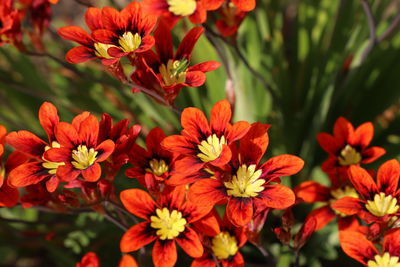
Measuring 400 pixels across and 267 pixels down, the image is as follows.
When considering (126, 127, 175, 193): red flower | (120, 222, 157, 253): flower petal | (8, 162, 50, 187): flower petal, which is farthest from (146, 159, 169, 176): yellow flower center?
(8, 162, 50, 187): flower petal

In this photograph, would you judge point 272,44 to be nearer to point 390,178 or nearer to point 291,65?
point 291,65

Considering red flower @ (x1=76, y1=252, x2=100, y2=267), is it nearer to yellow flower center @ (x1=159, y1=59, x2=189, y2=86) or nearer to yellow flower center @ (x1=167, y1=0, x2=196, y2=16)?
yellow flower center @ (x1=159, y1=59, x2=189, y2=86)

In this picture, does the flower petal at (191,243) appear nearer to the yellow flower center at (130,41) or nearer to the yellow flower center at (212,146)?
Result: the yellow flower center at (212,146)

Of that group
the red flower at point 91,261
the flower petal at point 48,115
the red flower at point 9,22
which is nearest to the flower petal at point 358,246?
the red flower at point 91,261

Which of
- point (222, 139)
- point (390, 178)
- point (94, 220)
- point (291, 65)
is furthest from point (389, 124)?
point (94, 220)

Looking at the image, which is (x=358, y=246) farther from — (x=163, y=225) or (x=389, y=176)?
(x=163, y=225)
